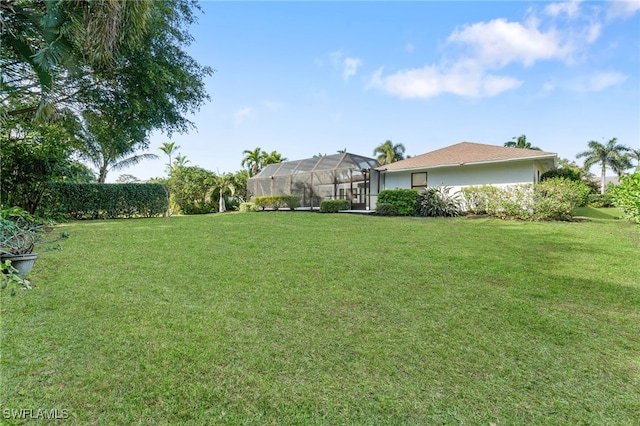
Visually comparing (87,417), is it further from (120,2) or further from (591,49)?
(591,49)

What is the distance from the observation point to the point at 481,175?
55.3 ft

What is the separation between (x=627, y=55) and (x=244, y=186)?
80.7 ft

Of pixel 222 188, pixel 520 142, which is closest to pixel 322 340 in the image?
pixel 222 188

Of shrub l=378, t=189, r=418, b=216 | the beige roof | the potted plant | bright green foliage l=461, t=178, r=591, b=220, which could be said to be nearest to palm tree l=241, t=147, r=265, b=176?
the beige roof

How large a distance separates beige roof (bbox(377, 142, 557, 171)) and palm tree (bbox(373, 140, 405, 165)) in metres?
21.8

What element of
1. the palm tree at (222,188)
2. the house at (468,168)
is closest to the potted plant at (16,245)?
the house at (468,168)

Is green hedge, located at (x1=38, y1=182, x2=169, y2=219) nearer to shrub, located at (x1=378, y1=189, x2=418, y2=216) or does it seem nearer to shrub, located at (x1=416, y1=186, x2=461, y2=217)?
shrub, located at (x1=378, y1=189, x2=418, y2=216)

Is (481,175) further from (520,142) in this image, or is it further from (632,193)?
(520,142)

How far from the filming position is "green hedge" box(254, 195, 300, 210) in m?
20.5

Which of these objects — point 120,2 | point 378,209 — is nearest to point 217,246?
point 120,2

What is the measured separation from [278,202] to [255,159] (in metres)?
18.7

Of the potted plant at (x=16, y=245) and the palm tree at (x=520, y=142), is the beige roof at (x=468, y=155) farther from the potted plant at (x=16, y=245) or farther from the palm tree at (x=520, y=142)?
the palm tree at (x=520, y=142)

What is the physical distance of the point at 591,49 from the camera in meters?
10.7

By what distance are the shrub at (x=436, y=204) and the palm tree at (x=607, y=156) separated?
37331mm
